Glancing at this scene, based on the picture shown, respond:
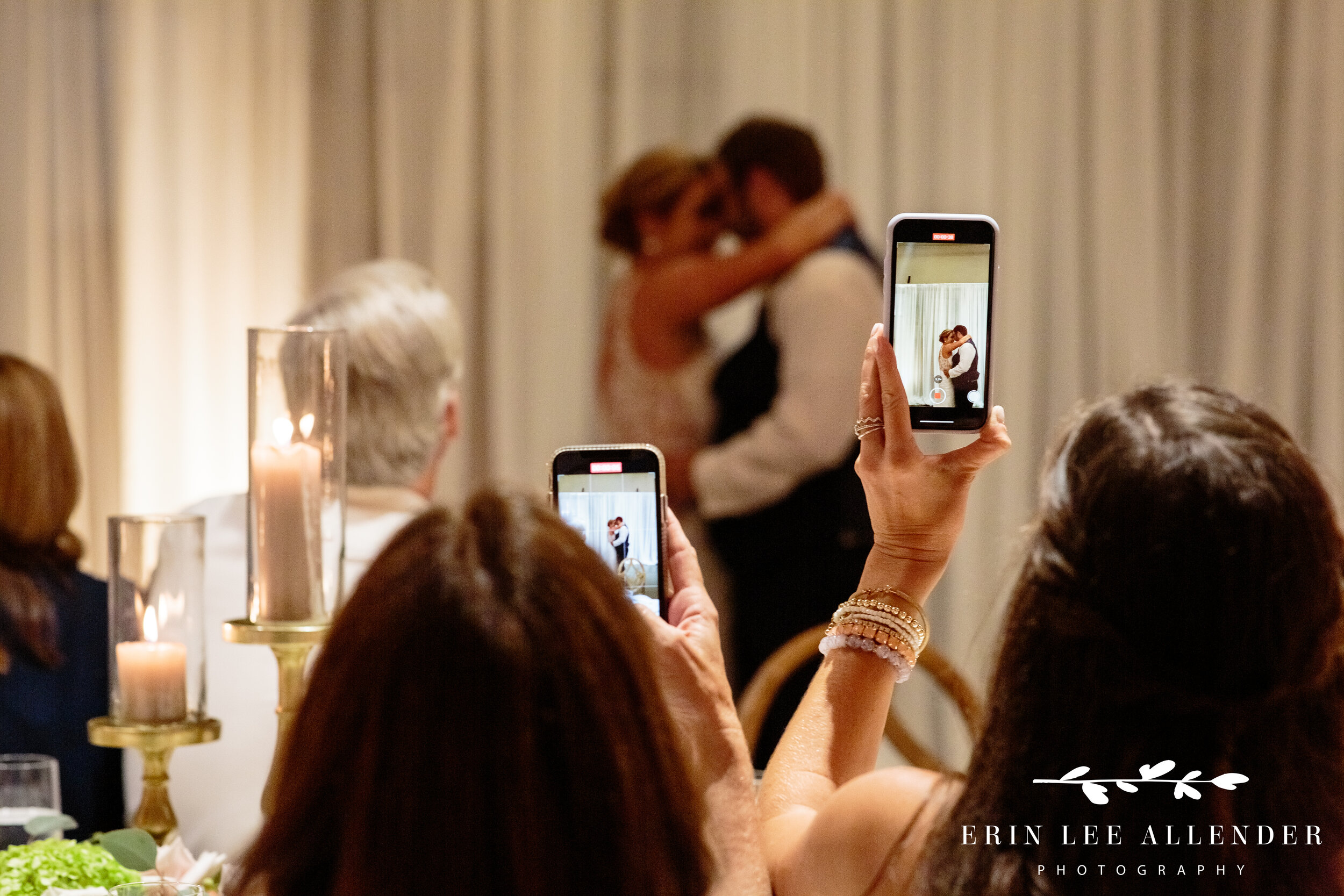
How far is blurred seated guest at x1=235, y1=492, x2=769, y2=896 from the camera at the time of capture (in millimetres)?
495

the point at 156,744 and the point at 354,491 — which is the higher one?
the point at 354,491

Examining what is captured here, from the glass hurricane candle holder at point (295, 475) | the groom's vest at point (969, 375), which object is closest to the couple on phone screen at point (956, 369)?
the groom's vest at point (969, 375)

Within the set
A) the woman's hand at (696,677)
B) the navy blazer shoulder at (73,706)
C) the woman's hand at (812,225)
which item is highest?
the woman's hand at (812,225)

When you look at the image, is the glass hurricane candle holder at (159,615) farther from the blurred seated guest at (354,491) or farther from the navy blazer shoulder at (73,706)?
the navy blazer shoulder at (73,706)

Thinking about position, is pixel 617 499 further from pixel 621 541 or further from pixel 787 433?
pixel 787 433

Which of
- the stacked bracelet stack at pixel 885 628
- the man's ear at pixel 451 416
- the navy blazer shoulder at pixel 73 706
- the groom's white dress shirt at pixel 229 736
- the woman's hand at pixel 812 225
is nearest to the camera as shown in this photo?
A: the stacked bracelet stack at pixel 885 628

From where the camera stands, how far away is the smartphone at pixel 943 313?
0.89 metres

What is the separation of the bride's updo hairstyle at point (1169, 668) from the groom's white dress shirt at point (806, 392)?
6.19ft

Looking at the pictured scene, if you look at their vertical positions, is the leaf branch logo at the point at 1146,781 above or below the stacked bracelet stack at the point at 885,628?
below

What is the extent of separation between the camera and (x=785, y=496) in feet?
8.78

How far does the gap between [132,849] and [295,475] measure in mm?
286

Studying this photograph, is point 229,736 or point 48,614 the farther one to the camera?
point 48,614

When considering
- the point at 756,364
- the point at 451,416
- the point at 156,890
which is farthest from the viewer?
the point at 756,364

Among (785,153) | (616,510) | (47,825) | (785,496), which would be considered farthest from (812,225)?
(47,825)
